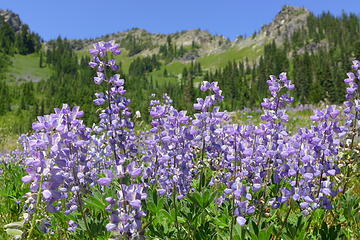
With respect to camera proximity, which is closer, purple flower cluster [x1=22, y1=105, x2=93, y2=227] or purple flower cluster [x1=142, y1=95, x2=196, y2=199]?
purple flower cluster [x1=22, y1=105, x2=93, y2=227]

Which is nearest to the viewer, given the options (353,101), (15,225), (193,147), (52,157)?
(52,157)

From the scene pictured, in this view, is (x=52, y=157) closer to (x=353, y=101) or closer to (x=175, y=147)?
(x=175, y=147)

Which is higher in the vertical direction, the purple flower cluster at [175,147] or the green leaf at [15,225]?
the purple flower cluster at [175,147]

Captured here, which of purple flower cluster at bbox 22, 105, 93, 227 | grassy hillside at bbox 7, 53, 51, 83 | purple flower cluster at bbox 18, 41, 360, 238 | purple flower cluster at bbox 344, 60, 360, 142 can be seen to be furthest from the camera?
grassy hillside at bbox 7, 53, 51, 83

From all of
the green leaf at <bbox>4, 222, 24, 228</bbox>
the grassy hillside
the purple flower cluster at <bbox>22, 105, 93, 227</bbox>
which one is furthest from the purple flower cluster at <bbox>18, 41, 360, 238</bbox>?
the grassy hillside

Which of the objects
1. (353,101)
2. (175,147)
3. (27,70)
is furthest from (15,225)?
(27,70)

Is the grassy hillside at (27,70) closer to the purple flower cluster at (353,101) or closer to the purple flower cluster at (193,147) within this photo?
the purple flower cluster at (193,147)

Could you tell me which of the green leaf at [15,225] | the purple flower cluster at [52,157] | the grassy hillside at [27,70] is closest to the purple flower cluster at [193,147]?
the purple flower cluster at [52,157]

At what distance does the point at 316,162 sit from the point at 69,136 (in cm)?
241

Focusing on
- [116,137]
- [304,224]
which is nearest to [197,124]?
[116,137]

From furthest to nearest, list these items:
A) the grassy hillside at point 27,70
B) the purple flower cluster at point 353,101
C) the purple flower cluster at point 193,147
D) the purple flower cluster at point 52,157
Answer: the grassy hillside at point 27,70
the purple flower cluster at point 353,101
the purple flower cluster at point 193,147
the purple flower cluster at point 52,157

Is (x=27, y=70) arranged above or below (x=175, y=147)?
above

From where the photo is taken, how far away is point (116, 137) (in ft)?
10.9

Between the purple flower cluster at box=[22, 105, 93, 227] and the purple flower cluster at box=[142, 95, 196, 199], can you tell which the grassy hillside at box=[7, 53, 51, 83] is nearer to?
the purple flower cluster at box=[142, 95, 196, 199]
